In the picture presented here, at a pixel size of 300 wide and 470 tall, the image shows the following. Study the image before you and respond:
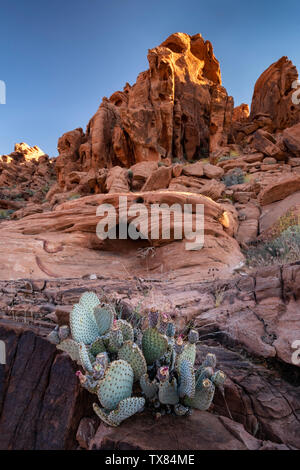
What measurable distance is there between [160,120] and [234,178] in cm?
1298

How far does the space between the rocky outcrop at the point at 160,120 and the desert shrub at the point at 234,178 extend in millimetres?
9389

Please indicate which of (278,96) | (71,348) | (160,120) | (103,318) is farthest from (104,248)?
(278,96)

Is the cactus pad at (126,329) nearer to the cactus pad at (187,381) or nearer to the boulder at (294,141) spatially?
the cactus pad at (187,381)

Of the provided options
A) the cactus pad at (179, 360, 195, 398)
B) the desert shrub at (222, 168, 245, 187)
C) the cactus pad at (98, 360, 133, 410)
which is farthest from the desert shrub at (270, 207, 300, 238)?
the cactus pad at (98, 360, 133, 410)

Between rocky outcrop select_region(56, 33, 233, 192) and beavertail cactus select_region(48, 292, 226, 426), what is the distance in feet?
74.2

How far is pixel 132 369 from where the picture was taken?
1.72m

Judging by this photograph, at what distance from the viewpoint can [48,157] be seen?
39000mm

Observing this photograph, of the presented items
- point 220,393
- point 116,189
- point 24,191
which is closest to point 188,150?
point 116,189

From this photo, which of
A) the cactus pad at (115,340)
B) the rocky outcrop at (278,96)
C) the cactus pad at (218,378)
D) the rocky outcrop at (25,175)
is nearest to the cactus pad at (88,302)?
the cactus pad at (115,340)

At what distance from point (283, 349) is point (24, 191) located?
34.3m

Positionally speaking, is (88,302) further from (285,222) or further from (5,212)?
(5,212)

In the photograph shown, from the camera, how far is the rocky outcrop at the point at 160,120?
23.4 meters
